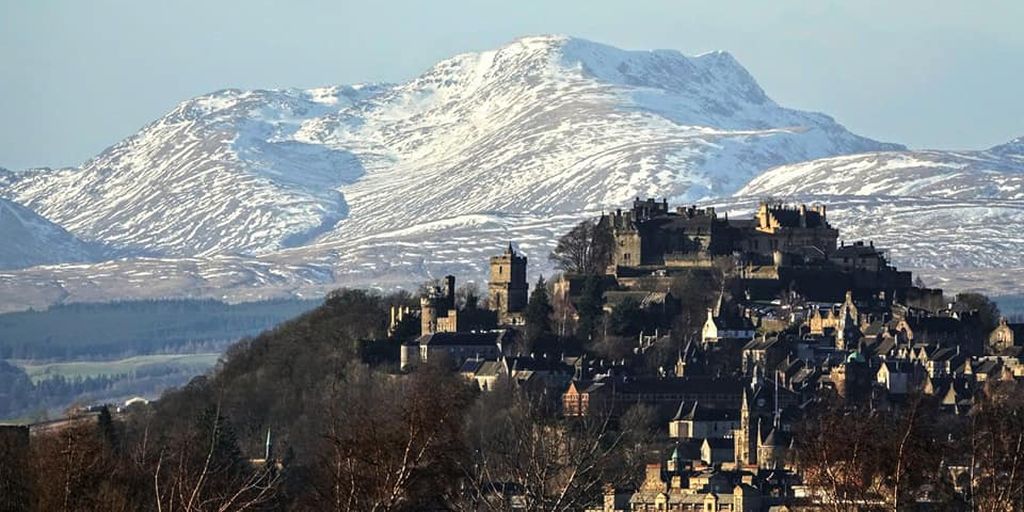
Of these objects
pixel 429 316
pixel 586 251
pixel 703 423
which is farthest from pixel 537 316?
pixel 703 423

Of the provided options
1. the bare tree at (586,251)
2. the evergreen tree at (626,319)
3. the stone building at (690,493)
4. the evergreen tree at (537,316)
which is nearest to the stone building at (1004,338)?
the evergreen tree at (626,319)

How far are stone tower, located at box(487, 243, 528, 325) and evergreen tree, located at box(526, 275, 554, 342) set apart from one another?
2658mm

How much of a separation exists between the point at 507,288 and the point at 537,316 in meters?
8.05

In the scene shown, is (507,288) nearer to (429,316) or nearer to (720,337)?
(429,316)

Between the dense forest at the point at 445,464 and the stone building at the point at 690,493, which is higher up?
the dense forest at the point at 445,464

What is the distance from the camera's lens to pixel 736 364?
147m

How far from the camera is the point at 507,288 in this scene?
159625 mm

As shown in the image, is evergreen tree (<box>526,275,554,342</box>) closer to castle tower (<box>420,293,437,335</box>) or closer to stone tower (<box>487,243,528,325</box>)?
stone tower (<box>487,243,528,325</box>)

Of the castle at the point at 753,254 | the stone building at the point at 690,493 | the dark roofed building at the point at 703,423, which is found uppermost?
the castle at the point at 753,254

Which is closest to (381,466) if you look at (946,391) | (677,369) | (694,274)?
(946,391)

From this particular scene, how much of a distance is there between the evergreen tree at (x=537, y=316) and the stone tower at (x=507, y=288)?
2.66m

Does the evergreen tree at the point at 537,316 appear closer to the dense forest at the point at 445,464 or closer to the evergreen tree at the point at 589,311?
the evergreen tree at the point at 589,311

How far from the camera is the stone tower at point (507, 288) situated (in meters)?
158

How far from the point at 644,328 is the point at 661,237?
1337 centimetres
